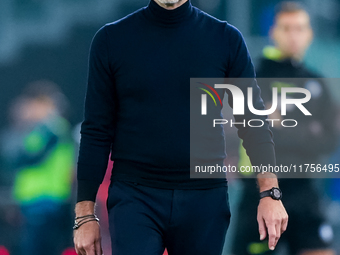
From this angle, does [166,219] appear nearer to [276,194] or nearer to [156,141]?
[156,141]

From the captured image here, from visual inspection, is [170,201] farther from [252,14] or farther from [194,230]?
[252,14]

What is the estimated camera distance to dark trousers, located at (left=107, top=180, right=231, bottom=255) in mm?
1468

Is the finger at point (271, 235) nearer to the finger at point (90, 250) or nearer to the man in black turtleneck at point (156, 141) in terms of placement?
the man in black turtleneck at point (156, 141)

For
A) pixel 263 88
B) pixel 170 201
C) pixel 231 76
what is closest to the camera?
pixel 170 201

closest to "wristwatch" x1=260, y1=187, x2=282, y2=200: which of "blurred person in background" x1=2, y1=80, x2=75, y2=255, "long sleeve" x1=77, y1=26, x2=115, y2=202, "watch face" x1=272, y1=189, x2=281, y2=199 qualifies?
"watch face" x1=272, y1=189, x2=281, y2=199

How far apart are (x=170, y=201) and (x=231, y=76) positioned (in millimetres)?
463

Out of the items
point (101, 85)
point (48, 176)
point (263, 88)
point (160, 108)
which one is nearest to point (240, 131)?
point (160, 108)

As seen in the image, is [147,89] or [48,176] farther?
[48,176]

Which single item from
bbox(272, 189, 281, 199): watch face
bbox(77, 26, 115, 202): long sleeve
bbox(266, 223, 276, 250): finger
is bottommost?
bbox(266, 223, 276, 250): finger

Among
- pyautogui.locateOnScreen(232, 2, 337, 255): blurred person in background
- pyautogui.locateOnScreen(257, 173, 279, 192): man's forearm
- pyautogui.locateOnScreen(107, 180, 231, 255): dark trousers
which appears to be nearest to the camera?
pyautogui.locateOnScreen(107, 180, 231, 255): dark trousers

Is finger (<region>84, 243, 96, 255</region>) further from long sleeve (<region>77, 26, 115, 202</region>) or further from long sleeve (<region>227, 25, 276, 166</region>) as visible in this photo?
long sleeve (<region>227, 25, 276, 166</region>)

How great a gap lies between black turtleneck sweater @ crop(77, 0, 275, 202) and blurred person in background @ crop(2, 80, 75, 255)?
2.04m

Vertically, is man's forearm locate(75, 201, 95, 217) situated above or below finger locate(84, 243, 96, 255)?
above

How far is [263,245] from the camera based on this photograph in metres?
3.58
